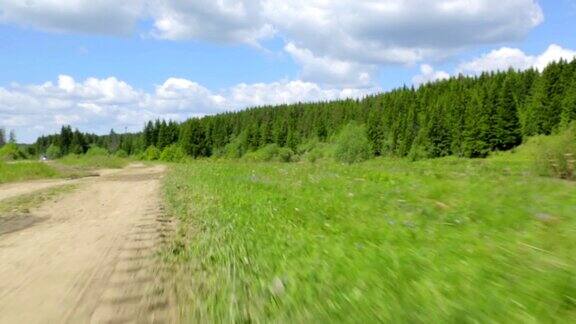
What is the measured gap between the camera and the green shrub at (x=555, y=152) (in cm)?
2366

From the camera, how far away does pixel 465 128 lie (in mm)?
96938

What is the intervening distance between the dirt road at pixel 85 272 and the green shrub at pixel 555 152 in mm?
17447

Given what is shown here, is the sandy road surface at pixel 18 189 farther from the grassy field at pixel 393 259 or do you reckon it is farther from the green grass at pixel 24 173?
the grassy field at pixel 393 259

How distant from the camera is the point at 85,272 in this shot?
8.70m

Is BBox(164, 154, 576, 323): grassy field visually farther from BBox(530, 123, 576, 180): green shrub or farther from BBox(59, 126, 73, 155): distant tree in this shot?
BBox(59, 126, 73, 155): distant tree

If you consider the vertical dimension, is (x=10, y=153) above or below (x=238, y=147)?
below

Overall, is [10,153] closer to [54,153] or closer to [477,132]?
[54,153]

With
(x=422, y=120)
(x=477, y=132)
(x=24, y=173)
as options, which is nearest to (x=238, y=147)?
(x=422, y=120)

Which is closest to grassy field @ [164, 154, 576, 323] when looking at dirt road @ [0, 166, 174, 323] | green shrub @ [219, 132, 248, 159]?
dirt road @ [0, 166, 174, 323]

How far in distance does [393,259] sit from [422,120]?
10550 centimetres

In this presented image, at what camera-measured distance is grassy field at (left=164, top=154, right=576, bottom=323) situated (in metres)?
4.05

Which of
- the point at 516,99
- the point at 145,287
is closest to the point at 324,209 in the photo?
the point at 145,287

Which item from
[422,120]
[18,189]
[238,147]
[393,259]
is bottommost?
[18,189]

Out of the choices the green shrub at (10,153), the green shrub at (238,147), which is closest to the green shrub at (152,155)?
the green shrub at (238,147)
